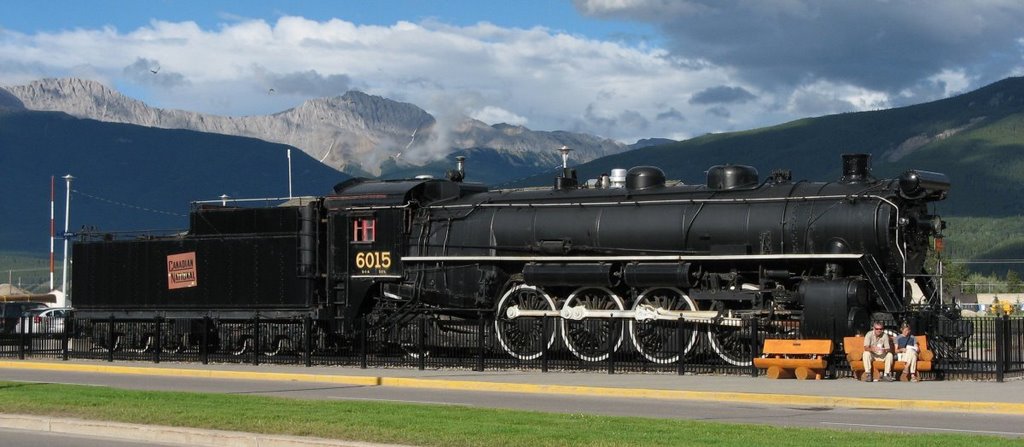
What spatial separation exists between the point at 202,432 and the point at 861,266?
14719 mm

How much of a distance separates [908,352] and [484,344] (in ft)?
30.6

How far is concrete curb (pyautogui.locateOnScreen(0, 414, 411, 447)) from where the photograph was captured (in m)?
15.0

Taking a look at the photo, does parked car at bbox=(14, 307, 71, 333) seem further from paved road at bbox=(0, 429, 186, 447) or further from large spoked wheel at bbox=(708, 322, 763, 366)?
paved road at bbox=(0, 429, 186, 447)

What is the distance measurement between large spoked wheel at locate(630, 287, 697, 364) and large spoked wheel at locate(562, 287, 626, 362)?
42 cm

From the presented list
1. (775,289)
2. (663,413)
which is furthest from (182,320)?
(663,413)

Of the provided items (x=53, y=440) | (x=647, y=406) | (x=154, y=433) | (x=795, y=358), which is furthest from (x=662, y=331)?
(x=53, y=440)

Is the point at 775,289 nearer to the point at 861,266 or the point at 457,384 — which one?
the point at 861,266

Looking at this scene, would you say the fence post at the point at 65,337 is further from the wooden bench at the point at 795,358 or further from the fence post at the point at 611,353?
the wooden bench at the point at 795,358

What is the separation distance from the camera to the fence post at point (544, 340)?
93.1ft

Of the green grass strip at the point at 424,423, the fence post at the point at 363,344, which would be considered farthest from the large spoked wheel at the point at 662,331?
the green grass strip at the point at 424,423

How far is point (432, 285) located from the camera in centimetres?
3195

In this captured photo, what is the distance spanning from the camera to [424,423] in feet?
53.4

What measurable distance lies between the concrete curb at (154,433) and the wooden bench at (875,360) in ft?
42.2

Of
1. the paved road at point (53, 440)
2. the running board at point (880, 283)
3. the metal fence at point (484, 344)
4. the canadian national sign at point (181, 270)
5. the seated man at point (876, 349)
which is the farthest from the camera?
the canadian national sign at point (181, 270)
